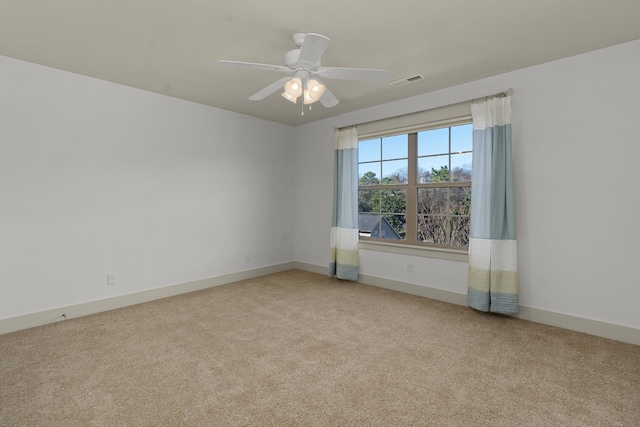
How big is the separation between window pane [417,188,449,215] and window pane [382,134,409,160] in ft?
1.87

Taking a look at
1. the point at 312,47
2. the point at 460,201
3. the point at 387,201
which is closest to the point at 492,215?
the point at 460,201

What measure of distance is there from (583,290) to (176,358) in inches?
141

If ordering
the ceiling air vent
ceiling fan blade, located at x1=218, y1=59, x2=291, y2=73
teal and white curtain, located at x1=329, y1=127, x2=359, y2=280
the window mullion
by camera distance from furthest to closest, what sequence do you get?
teal and white curtain, located at x1=329, y1=127, x2=359, y2=280 < the window mullion < the ceiling air vent < ceiling fan blade, located at x1=218, y1=59, x2=291, y2=73

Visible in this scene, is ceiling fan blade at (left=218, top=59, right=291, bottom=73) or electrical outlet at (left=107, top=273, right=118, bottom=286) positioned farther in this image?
electrical outlet at (left=107, top=273, right=118, bottom=286)

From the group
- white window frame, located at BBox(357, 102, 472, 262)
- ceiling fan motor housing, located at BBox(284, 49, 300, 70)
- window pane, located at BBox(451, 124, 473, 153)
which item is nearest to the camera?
ceiling fan motor housing, located at BBox(284, 49, 300, 70)

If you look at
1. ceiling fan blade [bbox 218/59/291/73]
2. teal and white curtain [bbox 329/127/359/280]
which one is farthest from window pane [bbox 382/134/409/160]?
ceiling fan blade [bbox 218/59/291/73]

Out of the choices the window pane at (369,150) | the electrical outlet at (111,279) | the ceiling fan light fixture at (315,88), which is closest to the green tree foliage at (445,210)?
the window pane at (369,150)

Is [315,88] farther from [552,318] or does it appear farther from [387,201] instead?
[552,318]

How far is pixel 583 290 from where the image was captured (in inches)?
113

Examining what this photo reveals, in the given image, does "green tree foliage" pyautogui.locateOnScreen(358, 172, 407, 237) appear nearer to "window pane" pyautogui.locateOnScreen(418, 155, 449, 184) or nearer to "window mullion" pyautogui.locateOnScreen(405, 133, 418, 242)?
"window mullion" pyautogui.locateOnScreen(405, 133, 418, 242)

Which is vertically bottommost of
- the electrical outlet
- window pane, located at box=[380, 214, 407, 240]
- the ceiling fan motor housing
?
the electrical outlet

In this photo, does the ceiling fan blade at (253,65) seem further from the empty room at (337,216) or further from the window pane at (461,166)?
the window pane at (461,166)

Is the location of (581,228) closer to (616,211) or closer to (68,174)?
(616,211)

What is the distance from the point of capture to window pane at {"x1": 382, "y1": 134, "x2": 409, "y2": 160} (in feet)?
13.8
